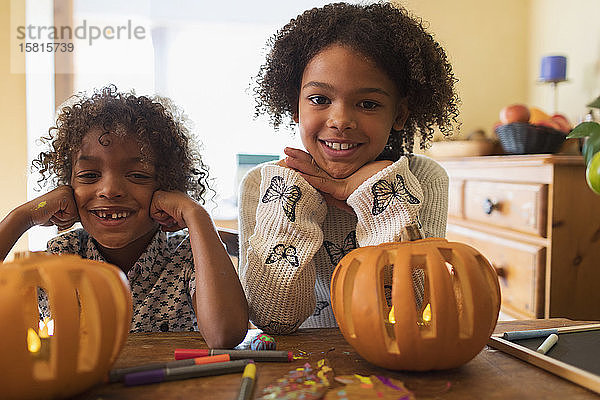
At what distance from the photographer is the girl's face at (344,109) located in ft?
3.02

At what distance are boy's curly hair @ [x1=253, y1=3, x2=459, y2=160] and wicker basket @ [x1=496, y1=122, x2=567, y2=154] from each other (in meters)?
0.77

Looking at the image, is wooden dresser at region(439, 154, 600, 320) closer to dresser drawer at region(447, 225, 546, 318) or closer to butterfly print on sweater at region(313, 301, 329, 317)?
dresser drawer at region(447, 225, 546, 318)

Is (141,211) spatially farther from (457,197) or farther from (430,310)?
(457,197)

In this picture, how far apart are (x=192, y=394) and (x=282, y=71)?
0.73 meters

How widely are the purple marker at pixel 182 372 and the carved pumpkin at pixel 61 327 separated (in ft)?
0.10

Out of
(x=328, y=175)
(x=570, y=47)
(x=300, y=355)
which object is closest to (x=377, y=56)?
(x=328, y=175)

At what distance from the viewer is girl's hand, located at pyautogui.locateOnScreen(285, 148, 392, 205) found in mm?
930

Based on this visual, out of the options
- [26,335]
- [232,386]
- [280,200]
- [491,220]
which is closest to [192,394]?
[232,386]

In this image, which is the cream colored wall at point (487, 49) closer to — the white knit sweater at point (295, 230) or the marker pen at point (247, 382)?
the white knit sweater at point (295, 230)

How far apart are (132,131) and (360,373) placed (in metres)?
0.62

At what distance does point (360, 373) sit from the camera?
1.90ft

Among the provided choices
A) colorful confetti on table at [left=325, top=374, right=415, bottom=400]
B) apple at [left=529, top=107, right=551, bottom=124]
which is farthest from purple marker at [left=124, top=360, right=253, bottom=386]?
apple at [left=529, top=107, right=551, bottom=124]

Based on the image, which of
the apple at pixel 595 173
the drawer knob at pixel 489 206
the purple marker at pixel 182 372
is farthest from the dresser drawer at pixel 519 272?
the purple marker at pixel 182 372

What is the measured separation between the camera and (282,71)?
1.07 m
